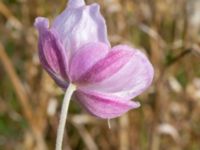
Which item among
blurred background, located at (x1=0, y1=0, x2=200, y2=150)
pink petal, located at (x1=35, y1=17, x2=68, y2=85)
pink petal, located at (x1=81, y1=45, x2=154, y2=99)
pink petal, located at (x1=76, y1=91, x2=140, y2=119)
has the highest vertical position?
pink petal, located at (x1=35, y1=17, x2=68, y2=85)

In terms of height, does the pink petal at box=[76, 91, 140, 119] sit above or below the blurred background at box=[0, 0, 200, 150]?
above

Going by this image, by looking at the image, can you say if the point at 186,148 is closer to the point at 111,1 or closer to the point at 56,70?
the point at 111,1

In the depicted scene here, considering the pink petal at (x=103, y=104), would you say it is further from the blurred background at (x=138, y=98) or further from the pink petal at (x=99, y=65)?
the blurred background at (x=138, y=98)

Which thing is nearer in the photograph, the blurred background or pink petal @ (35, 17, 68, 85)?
pink petal @ (35, 17, 68, 85)

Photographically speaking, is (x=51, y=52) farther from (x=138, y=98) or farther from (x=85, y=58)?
(x=138, y=98)

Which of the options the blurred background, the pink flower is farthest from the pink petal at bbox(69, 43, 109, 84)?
the blurred background

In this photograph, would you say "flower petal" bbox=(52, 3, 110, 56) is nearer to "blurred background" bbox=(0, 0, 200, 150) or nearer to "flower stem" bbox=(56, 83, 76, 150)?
"flower stem" bbox=(56, 83, 76, 150)

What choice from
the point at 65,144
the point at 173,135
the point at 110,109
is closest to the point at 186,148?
the point at 173,135
